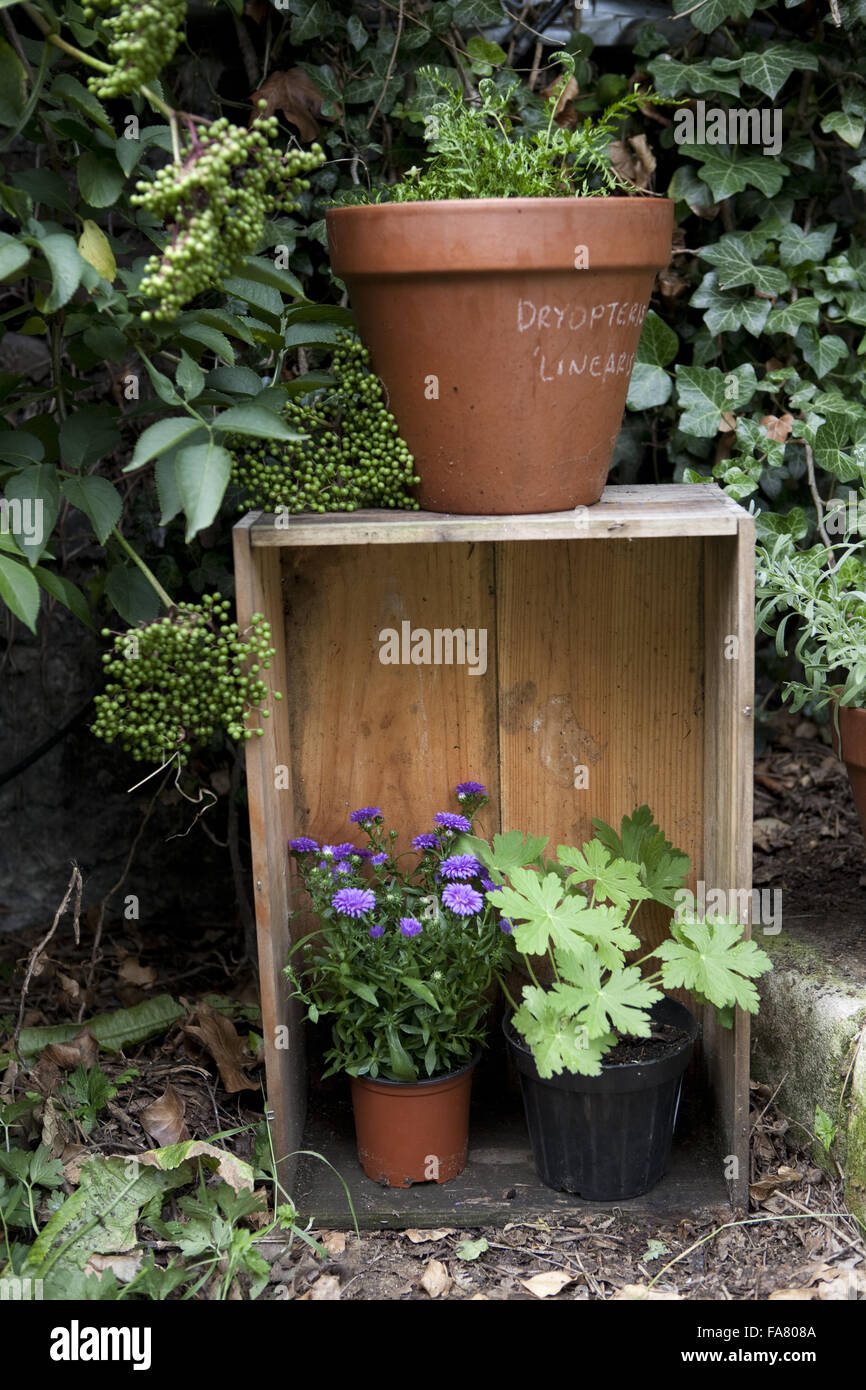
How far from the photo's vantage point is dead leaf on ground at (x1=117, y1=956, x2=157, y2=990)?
224 centimetres

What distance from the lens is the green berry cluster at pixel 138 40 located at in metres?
1.28

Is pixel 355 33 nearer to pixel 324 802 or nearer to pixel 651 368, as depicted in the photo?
pixel 651 368

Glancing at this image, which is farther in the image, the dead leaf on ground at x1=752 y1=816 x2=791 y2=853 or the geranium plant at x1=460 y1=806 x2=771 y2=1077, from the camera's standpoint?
the dead leaf on ground at x1=752 y1=816 x2=791 y2=853

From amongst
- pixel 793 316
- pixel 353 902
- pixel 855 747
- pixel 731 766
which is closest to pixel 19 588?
pixel 353 902

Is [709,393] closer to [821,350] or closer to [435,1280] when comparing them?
[821,350]

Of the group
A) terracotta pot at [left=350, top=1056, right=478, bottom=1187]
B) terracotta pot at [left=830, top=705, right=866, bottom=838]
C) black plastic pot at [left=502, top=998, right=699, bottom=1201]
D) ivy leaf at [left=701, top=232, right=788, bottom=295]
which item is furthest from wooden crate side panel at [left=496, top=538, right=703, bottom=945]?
ivy leaf at [left=701, top=232, right=788, bottom=295]

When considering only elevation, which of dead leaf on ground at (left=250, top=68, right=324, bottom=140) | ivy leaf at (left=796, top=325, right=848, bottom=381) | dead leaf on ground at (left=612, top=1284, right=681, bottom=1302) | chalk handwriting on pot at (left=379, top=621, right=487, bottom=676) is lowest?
dead leaf on ground at (left=612, top=1284, right=681, bottom=1302)

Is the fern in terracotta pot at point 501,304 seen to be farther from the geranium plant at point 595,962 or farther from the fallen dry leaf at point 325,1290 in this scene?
the fallen dry leaf at point 325,1290

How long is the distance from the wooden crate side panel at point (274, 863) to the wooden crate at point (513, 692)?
0.5 inches

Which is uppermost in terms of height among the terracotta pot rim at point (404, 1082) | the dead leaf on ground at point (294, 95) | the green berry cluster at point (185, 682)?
the dead leaf on ground at point (294, 95)

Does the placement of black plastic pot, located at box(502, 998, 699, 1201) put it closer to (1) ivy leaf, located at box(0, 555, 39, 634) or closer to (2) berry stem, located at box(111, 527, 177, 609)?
(2) berry stem, located at box(111, 527, 177, 609)

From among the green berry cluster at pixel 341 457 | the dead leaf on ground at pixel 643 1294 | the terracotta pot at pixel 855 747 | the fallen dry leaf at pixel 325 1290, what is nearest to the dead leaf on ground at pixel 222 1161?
the fallen dry leaf at pixel 325 1290

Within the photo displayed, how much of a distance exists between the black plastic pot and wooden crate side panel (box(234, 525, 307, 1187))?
0.32 m

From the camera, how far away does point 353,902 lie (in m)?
1.62
